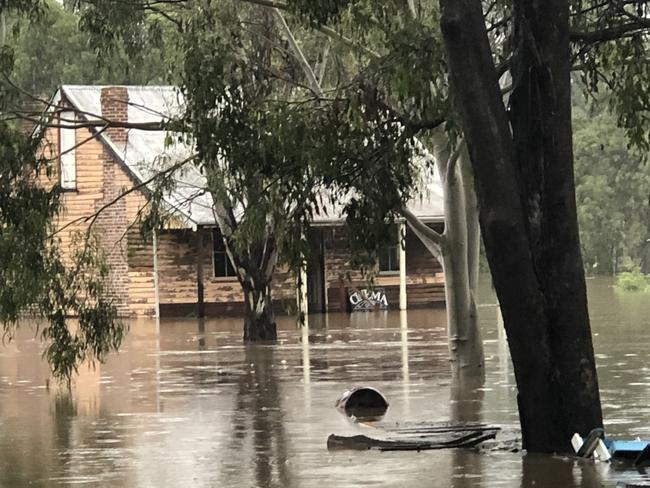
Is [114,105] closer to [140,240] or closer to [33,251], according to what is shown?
[140,240]

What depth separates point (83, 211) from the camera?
41406 millimetres

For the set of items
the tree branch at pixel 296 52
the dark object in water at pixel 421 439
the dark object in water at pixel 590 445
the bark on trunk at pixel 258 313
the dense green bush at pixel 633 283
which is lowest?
the dark object in water at pixel 421 439

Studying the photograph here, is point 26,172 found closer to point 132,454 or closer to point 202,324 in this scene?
point 132,454

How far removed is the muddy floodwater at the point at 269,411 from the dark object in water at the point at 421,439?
0.84 ft

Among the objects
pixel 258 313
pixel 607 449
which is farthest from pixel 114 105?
pixel 607 449

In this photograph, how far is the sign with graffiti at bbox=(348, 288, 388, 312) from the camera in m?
41.8

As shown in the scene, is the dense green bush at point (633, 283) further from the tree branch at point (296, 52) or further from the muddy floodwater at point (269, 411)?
the tree branch at point (296, 52)

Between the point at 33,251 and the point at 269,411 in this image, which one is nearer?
the point at 33,251

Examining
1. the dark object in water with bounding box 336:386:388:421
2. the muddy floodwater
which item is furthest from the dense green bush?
the dark object in water with bounding box 336:386:388:421

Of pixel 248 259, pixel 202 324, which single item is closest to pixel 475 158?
pixel 248 259

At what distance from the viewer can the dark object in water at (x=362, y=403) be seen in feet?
57.5

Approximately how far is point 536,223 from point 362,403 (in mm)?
5270

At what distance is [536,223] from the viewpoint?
13.1 metres

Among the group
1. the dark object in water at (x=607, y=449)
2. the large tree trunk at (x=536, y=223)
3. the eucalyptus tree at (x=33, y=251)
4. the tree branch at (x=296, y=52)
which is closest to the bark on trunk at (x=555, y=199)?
the large tree trunk at (x=536, y=223)
